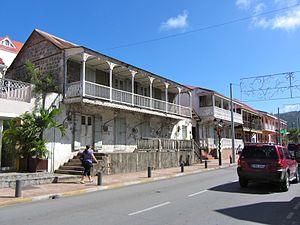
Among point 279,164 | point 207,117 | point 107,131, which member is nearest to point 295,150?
point 207,117

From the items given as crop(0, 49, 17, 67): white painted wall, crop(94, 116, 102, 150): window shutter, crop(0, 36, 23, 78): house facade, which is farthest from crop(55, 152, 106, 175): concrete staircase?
crop(0, 49, 17, 67): white painted wall

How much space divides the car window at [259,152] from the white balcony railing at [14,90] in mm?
11557

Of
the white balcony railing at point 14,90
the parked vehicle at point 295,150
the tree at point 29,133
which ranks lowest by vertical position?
the parked vehicle at point 295,150

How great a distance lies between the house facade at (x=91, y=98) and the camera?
1812cm

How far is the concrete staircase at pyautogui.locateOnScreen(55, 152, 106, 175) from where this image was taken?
16666 millimetres

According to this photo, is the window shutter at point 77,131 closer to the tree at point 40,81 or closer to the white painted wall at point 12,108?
the tree at point 40,81

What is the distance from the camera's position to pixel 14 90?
16.0 metres

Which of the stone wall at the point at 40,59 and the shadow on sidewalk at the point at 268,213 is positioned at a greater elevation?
the stone wall at the point at 40,59

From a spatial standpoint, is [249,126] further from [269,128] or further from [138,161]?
[138,161]

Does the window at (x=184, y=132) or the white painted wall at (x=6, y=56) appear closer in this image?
the white painted wall at (x=6, y=56)

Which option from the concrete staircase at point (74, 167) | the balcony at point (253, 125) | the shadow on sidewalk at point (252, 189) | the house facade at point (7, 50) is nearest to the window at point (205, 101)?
the balcony at point (253, 125)

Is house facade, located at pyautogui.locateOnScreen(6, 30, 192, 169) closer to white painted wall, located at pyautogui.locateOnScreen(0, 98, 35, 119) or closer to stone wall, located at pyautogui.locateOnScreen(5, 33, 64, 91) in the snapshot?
stone wall, located at pyautogui.locateOnScreen(5, 33, 64, 91)

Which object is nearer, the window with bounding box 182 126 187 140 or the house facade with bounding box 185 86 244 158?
the window with bounding box 182 126 187 140

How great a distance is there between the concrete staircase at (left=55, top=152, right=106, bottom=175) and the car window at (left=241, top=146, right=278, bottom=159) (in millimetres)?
8648
